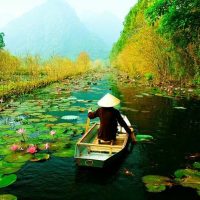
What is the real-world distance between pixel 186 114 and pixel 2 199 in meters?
8.86

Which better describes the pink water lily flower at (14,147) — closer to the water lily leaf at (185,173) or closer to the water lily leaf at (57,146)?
the water lily leaf at (57,146)

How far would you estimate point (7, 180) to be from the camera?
213 inches

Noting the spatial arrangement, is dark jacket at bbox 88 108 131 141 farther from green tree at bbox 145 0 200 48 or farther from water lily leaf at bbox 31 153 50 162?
green tree at bbox 145 0 200 48

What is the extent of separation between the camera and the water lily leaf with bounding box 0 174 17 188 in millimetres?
5257

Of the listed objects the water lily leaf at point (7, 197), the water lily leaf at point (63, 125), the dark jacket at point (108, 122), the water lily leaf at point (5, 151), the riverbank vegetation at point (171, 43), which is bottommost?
the water lily leaf at point (7, 197)

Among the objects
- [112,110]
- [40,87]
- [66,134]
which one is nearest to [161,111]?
[66,134]

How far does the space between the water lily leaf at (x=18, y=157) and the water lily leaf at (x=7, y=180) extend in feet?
2.41

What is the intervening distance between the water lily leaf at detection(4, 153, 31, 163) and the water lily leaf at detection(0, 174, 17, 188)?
2.41 feet

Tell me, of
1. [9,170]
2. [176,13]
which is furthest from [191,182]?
[176,13]

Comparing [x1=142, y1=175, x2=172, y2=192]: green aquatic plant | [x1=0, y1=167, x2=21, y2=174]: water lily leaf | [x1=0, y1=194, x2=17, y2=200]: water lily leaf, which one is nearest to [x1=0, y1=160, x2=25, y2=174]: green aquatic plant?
[x1=0, y1=167, x2=21, y2=174]: water lily leaf

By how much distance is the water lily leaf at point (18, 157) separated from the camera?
6331 mm

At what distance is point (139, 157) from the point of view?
6.94 metres

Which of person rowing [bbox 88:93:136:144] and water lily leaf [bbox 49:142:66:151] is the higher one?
person rowing [bbox 88:93:136:144]

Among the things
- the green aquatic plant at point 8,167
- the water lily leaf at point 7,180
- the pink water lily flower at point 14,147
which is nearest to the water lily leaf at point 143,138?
the pink water lily flower at point 14,147
